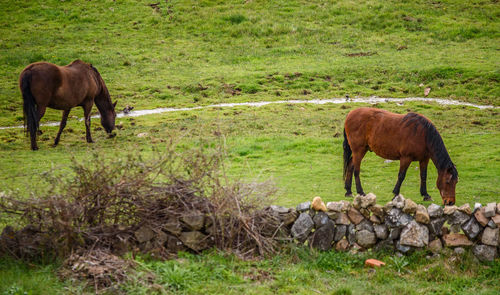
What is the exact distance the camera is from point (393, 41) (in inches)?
1149

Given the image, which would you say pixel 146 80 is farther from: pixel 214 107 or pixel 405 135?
pixel 405 135

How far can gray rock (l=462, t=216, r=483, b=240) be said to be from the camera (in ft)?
26.3

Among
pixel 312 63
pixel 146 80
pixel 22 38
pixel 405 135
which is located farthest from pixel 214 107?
pixel 22 38

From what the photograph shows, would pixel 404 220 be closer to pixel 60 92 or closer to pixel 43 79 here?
pixel 43 79

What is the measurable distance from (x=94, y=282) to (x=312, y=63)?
70.4ft

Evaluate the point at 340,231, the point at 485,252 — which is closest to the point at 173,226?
the point at 340,231

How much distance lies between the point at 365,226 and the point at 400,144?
3.71m

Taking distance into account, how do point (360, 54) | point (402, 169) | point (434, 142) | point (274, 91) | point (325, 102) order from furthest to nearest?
point (360, 54) → point (274, 91) → point (325, 102) → point (402, 169) → point (434, 142)

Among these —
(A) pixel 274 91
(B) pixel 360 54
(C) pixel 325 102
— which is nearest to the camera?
(C) pixel 325 102

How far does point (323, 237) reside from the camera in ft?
27.0

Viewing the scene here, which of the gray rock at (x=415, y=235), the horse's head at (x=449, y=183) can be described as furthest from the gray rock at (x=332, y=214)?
the horse's head at (x=449, y=183)

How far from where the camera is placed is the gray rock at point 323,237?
324 inches

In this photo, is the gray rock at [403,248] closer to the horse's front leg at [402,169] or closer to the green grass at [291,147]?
the green grass at [291,147]

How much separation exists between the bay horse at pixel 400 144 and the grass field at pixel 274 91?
0.67 m
